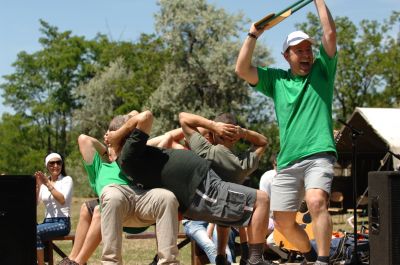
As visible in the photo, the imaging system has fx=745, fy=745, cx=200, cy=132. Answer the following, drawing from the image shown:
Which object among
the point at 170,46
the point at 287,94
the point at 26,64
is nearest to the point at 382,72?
the point at 170,46

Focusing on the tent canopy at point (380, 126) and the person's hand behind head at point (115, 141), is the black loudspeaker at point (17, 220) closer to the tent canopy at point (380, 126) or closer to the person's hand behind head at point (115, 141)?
the person's hand behind head at point (115, 141)

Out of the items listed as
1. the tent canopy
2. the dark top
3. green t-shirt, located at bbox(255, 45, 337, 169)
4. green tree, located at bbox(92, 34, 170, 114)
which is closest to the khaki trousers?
the dark top

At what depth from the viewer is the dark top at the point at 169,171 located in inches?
213

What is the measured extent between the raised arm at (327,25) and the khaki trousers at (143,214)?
1586 mm

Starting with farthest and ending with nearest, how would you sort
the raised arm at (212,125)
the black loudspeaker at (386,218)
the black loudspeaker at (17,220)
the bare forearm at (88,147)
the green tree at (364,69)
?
the green tree at (364,69) < the bare forearm at (88,147) < the raised arm at (212,125) < the black loudspeaker at (386,218) < the black loudspeaker at (17,220)

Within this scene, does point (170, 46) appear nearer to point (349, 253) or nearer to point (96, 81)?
point (96, 81)

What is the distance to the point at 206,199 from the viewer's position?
5.41 metres

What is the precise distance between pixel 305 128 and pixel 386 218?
0.89 m

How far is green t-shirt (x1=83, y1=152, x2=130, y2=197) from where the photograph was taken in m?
5.59

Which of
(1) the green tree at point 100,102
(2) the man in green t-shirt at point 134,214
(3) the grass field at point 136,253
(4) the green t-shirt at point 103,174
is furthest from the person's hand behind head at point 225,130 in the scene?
(1) the green tree at point 100,102

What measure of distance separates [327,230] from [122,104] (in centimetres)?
3933

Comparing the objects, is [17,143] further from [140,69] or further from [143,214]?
[143,214]

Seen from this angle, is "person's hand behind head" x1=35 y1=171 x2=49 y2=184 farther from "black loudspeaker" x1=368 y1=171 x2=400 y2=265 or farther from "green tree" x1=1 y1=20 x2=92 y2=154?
"green tree" x1=1 y1=20 x2=92 y2=154

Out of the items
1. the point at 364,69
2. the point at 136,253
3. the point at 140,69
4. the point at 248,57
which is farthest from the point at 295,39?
the point at 140,69
